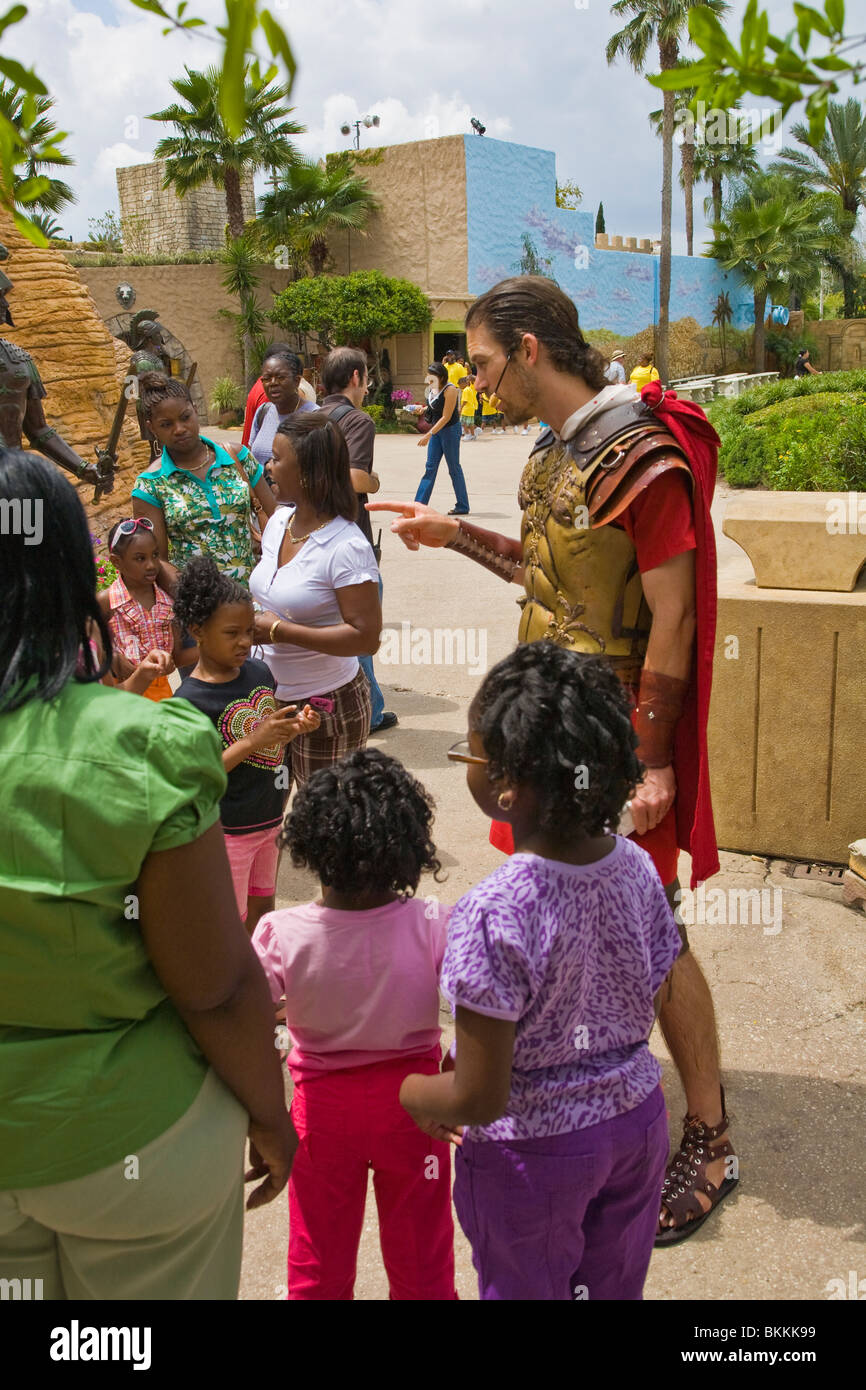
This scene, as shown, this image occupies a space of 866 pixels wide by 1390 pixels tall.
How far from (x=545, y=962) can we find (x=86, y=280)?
2900cm

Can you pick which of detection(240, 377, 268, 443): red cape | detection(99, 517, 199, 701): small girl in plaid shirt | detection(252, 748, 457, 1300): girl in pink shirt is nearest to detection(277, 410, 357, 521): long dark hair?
detection(99, 517, 199, 701): small girl in plaid shirt

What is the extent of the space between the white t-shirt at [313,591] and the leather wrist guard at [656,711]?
1136 mm

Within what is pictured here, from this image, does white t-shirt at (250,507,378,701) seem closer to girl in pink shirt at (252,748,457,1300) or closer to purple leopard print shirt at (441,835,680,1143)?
girl in pink shirt at (252,748,457,1300)

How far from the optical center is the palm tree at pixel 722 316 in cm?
4097

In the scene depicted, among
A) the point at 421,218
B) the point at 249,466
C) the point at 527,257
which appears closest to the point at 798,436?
the point at 249,466

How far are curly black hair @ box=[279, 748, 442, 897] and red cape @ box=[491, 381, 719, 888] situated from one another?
576 mm

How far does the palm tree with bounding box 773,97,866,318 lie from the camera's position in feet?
155

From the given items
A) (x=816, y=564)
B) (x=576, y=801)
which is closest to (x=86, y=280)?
(x=816, y=564)

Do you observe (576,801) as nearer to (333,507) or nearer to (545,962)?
(545,962)

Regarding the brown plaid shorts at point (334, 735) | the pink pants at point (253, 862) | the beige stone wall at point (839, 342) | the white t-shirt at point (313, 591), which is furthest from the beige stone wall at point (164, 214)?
the pink pants at point (253, 862)

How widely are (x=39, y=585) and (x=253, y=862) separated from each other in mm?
2059

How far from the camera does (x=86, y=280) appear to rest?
27.5 meters

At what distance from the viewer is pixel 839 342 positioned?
4253 centimetres

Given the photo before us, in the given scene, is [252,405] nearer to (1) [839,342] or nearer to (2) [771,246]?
(2) [771,246]
